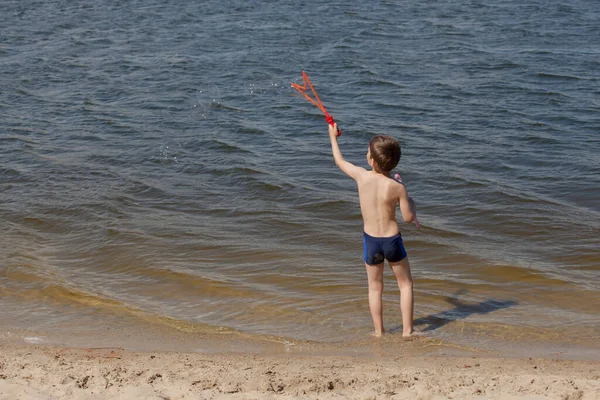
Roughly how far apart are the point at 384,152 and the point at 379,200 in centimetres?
32

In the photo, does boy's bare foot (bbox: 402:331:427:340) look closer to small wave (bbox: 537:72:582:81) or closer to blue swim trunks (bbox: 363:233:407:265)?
blue swim trunks (bbox: 363:233:407:265)

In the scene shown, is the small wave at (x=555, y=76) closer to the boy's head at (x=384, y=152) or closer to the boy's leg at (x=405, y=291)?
the boy's leg at (x=405, y=291)

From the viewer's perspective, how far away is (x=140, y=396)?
4527mm

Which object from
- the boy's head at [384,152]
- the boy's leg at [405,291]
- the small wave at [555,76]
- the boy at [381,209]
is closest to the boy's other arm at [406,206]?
the boy at [381,209]

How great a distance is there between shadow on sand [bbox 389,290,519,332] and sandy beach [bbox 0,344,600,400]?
0.63m

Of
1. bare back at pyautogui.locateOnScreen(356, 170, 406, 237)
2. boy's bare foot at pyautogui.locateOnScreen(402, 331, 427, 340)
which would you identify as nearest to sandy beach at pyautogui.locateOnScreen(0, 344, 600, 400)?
boy's bare foot at pyautogui.locateOnScreen(402, 331, 427, 340)

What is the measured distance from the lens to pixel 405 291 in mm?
5602

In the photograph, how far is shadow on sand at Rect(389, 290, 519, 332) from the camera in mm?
6000

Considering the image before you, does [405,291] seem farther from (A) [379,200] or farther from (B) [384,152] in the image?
(B) [384,152]

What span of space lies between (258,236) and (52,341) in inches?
101

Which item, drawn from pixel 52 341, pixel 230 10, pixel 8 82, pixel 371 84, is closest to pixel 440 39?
pixel 371 84

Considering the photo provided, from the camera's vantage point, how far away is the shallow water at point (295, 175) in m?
6.38

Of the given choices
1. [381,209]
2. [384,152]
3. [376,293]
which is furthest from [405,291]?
[384,152]

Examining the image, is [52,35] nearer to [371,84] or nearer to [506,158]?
[371,84]
